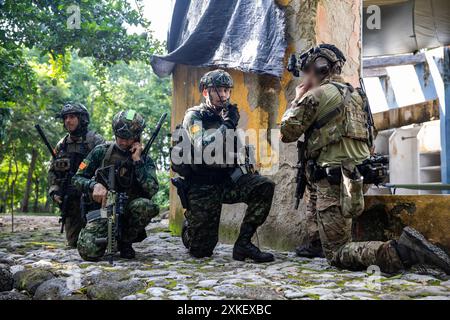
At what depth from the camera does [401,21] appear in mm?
9227

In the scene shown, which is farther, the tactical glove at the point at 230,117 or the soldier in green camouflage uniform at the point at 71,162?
the soldier in green camouflage uniform at the point at 71,162

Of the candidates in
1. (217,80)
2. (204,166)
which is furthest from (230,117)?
(204,166)

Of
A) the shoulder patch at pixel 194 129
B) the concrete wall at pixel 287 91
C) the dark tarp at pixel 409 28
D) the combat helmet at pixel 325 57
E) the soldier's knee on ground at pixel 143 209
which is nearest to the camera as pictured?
the combat helmet at pixel 325 57

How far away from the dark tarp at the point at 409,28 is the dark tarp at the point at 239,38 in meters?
4.31

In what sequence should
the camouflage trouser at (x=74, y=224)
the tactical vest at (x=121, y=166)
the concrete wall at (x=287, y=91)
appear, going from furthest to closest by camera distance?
the camouflage trouser at (x=74, y=224) → the concrete wall at (x=287, y=91) → the tactical vest at (x=121, y=166)

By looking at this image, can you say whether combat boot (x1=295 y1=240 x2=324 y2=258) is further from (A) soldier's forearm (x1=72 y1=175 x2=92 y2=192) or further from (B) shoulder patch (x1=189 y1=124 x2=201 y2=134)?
(A) soldier's forearm (x1=72 y1=175 x2=92 y2=192)

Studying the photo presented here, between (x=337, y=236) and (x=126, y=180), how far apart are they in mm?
2058

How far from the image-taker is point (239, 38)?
5.31 metres

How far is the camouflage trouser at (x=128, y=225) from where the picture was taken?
14.1 ft

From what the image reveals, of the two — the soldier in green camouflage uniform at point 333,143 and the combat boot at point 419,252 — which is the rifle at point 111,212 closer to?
the soldier in green camouflage uniform at point 333,143

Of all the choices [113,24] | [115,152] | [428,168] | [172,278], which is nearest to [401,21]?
[428,168]

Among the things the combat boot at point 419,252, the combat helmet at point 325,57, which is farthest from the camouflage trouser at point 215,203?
the combat boot at point 419,252

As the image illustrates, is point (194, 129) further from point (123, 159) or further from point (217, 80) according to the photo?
point (123, 159)

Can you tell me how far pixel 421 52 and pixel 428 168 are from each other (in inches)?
98.9
